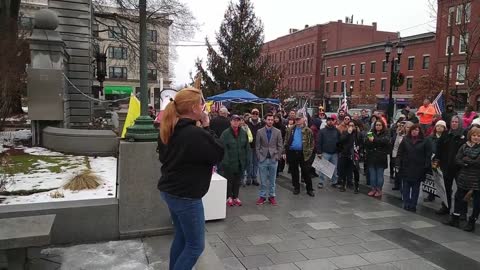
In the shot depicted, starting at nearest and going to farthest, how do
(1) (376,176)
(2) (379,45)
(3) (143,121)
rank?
(3) (143,121) < (1) (376,176) < (2) (379,45)

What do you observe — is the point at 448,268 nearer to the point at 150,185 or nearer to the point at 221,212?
the point at 221,212

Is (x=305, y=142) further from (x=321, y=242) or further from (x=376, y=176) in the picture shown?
(x=321, y=242)

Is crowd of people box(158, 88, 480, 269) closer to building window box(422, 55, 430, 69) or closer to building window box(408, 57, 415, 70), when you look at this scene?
building window box(422, 55, 430, 69)

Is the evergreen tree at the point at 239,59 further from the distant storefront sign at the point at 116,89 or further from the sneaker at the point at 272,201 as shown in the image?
the distant storefront sign at the point at 116,89

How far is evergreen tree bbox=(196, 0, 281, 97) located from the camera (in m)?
24.0

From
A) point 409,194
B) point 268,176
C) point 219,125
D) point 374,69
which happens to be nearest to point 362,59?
point 374,69

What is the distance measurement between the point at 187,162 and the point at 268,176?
5060 millimetres

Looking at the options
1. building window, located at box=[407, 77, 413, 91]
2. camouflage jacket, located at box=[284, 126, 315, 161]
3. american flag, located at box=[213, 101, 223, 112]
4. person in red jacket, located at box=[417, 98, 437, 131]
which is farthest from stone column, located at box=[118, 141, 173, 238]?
building window, located at box=[407, 77, 413, 91]

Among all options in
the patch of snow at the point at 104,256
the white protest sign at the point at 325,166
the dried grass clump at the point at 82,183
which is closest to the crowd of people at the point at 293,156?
the white protest sign at the point at 325,166

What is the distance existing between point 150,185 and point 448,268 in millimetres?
4018

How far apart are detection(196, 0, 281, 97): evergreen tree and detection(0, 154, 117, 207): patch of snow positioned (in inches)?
579

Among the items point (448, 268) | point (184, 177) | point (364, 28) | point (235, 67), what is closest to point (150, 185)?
point (184, 177)

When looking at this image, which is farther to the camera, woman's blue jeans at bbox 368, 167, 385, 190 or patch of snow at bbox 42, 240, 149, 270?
woman's blue jeans at bbox 368, 167, 385, 190

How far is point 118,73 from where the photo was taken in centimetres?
7512
